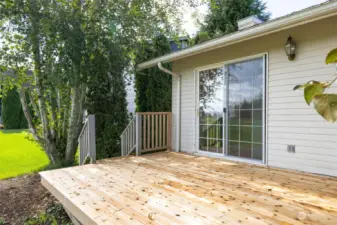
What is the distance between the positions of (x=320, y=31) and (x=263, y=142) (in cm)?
188

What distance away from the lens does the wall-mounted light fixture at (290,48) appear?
346 cm

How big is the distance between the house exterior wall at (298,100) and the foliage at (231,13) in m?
6.96

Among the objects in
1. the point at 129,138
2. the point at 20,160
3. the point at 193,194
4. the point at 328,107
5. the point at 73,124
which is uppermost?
the point at 328,107

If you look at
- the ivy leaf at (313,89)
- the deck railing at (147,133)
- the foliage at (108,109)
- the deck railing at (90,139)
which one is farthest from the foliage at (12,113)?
the ivy leaf at (313,89)

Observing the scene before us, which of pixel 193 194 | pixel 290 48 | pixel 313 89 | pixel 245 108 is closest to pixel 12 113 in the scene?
pixel 245 108

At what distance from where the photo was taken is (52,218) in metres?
3.35

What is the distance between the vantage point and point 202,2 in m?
6.36

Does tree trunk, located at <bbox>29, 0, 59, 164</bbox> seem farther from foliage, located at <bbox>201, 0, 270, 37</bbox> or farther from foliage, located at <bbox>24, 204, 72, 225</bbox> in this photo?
foliage, located at <bbox>201, 0, 270, 37</bbox>

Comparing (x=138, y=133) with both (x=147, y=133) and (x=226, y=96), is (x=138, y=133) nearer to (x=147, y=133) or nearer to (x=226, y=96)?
(x=147, y=133)

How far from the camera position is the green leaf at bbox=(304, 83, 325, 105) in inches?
19.9

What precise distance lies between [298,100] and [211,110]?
1720 mm

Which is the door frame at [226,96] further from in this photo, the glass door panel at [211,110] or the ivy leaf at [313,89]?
the ivy leaf at [313,89]

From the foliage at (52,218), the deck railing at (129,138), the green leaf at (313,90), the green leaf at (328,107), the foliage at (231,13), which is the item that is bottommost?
the foliage at (52,218)

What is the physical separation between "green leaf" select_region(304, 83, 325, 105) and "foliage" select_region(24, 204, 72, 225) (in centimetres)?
361
